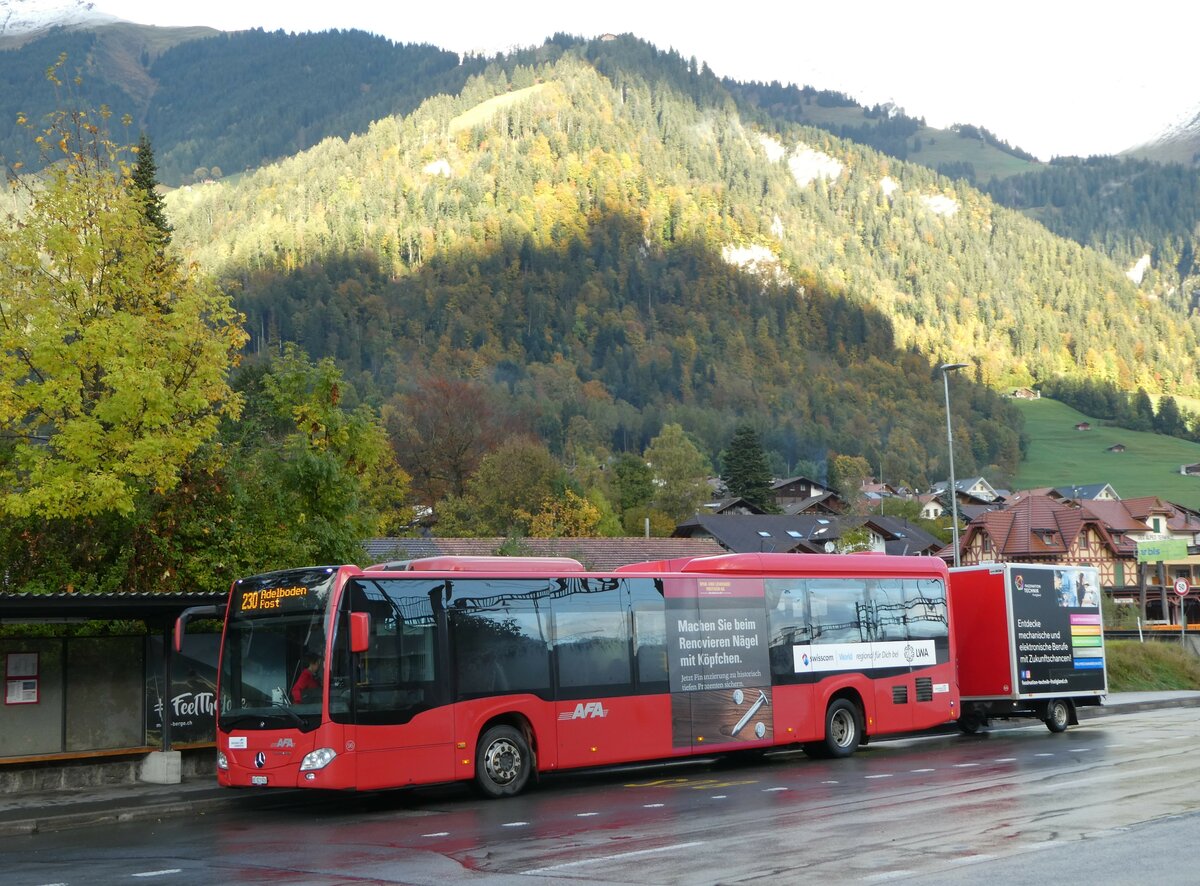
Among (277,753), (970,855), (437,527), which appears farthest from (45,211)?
(437,527)

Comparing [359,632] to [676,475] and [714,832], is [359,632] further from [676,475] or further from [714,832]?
[676,475]

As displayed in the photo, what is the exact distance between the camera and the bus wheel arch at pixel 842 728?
22922mm

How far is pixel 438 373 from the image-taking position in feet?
644

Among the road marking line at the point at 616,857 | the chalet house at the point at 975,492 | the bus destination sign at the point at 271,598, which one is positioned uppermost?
the chalet house at the point at 975,492

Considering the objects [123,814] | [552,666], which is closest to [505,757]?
[552,666]

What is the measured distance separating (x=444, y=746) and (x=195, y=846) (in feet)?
12.8

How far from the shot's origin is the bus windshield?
668 inches

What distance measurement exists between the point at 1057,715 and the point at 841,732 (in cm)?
655

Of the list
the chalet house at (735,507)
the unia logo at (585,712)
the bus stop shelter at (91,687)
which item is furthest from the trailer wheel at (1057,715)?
the chalet house at (735,507)

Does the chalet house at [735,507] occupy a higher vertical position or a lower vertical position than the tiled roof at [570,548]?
higher

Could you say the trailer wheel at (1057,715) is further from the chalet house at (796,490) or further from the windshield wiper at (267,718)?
the chalet house at (796,490)

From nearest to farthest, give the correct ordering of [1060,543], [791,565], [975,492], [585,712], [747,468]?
[585,712] < [791,565] < [1060,543] < [747,468] < [975,492]

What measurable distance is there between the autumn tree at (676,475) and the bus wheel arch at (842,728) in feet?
311

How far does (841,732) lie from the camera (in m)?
23.2
